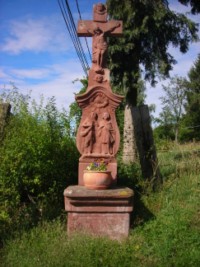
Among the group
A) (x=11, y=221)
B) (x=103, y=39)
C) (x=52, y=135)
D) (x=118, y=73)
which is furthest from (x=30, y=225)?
(x=118, y=73)

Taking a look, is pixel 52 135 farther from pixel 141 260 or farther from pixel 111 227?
pixel 141 260

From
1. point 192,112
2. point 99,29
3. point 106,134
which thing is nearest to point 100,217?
point 106,134

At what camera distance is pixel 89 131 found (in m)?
6.60

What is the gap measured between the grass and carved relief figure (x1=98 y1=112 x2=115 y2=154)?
4.02 feet

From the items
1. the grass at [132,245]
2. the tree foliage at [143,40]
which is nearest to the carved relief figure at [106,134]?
the grass at [132,245]

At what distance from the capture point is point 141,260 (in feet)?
15.6

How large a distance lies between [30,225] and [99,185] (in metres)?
1.28

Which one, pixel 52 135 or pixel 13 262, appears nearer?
pixel 13 262

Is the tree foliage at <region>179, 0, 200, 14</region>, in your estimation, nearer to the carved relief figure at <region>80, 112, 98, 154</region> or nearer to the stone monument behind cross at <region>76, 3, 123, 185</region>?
the stone monument behind cross at <region>76, 3, 123, 185</region>

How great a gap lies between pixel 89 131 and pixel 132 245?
228 cm

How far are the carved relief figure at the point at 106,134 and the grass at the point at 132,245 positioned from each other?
4.02 feet

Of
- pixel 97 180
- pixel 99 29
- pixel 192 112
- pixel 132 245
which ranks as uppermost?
pixel 192 112

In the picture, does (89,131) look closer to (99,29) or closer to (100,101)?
(100,101)

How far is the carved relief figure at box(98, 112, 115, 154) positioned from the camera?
6.63 metres
